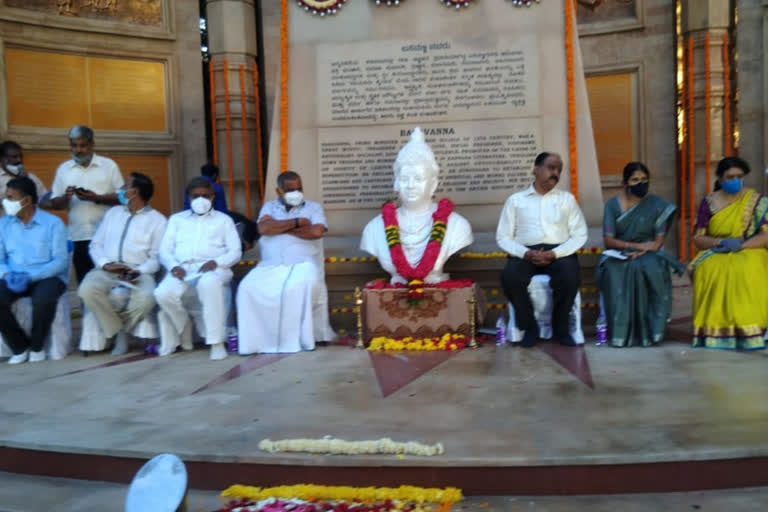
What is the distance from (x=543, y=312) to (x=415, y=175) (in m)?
1.41

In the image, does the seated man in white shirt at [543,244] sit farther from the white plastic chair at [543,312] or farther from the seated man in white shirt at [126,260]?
the seated man in white shirt at [126,260]

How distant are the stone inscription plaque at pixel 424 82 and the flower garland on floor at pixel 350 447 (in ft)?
12.7

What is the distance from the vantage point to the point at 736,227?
16.3 feet

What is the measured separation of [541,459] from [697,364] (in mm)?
2067

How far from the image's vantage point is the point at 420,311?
17.2ft

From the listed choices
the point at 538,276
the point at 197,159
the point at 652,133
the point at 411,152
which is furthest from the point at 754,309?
the point at 197,159

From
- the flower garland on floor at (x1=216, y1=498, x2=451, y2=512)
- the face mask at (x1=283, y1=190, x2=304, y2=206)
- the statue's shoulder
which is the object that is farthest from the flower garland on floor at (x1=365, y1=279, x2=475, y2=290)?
the flower garland on floor at (x1=216, y1=498, x2=451, y2=512)

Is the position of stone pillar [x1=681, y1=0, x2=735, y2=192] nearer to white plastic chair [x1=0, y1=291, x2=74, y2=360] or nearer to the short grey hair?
the short grey hair

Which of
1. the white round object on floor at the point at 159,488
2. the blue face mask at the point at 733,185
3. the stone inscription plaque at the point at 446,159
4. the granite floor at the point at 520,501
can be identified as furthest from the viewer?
the stone inscription plaque at the point at 446,159

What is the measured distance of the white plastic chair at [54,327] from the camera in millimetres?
5309

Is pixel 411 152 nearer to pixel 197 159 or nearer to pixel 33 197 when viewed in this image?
pixel 33 197

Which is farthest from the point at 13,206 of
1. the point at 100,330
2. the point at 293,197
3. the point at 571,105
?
the point at 571,105

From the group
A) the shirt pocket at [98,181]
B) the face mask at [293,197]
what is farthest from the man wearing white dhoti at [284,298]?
the shirt pocket at [98,181]

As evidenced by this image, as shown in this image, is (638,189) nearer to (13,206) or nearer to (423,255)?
(423,255)
